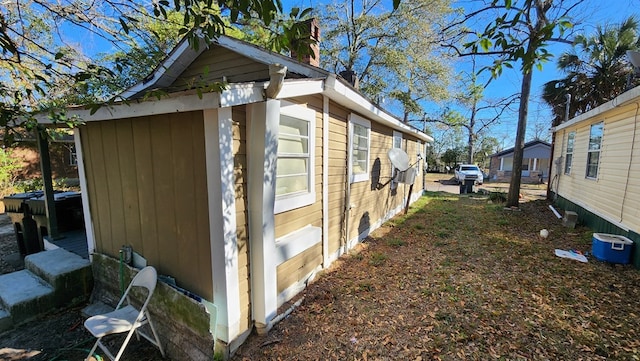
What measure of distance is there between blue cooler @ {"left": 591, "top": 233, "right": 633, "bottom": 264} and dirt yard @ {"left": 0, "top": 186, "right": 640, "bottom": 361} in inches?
6.2

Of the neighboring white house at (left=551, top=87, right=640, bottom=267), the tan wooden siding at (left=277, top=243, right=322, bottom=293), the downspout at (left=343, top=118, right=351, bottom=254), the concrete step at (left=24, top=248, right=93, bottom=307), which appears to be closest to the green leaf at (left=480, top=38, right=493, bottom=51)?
the tan wooden siding at (left=277, top=243, right=322, bottom=293)

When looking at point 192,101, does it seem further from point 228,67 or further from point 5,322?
point 5,322

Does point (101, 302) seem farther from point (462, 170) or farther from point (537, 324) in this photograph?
point (462, 170)

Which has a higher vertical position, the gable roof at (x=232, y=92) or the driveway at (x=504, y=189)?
the gable roof at (x=232, y=92)

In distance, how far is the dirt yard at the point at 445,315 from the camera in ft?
9.09

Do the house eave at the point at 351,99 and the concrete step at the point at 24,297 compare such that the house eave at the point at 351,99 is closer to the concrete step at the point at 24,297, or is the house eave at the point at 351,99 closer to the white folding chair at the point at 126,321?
the white folding chair at the point at 126,321

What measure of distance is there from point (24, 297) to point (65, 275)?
43cm

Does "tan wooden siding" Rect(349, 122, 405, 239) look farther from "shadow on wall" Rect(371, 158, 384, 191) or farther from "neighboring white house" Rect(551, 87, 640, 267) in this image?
"neighboring white house" Rect(551, 87, 640, 267)

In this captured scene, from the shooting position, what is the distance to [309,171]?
4.00 m

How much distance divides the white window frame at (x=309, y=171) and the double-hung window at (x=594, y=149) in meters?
7.69

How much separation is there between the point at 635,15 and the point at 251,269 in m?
17.0

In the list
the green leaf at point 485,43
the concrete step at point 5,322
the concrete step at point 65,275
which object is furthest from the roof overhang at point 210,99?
the concrete step at point 5,322

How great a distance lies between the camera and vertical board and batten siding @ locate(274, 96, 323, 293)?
3496 mm

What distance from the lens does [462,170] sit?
870 inches
